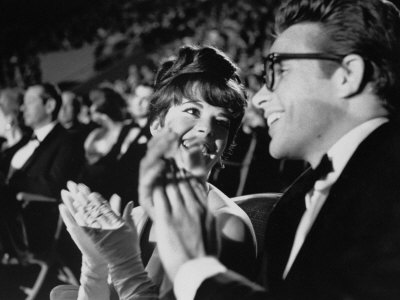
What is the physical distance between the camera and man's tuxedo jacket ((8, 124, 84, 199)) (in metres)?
1.69

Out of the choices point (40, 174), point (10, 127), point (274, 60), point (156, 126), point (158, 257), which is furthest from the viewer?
point (10, 127)

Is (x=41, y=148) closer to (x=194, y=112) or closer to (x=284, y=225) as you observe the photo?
(x=194, y=112)

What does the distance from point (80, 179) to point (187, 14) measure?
3.89m

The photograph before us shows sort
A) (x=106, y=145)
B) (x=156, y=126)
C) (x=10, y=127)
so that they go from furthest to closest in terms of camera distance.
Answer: (x=10, y=127) → (x=106, y=145) → (x=156, y=126)

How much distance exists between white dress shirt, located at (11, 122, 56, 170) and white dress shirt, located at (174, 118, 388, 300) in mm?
1204

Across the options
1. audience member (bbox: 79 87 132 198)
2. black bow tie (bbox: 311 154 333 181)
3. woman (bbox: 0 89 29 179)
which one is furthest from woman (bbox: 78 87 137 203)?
black bow tie (bbox: 311 154 333 181)

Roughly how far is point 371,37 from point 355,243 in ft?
1.17

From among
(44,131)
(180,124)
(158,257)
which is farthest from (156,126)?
(44,131)

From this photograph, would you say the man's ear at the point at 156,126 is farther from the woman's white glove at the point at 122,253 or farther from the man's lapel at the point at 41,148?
the man's lapel at the point at 41,148

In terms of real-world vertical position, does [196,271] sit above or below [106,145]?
above

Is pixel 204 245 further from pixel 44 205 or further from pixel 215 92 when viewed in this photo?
pixel 44 205

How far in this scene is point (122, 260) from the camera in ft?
3.10

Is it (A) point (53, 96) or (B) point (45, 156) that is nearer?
(B) point (45, 156)

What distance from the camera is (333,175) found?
0.88 meters
